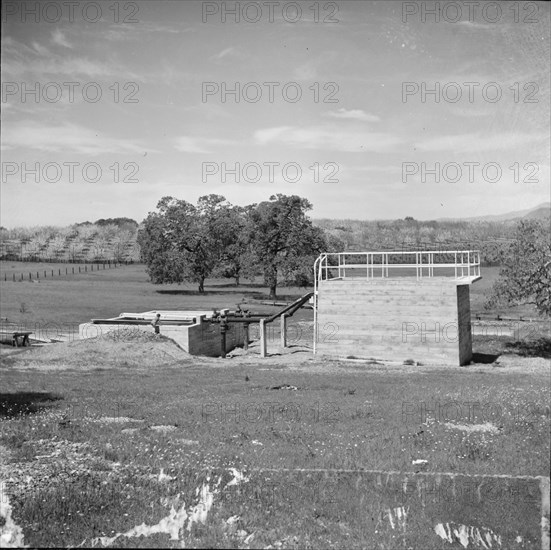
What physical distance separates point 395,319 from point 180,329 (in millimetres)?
12428

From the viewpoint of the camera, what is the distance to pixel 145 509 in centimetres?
912

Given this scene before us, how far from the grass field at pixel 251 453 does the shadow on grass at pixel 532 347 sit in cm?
1772

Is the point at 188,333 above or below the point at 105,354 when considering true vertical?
above

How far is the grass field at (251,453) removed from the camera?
8.70m

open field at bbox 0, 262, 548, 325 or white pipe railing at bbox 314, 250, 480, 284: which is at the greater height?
white pipe railing at bbox 314, 250, 480, 284

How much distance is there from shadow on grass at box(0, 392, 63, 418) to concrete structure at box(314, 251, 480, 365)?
1872cm

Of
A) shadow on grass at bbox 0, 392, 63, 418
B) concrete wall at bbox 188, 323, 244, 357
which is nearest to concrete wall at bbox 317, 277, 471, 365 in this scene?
concrete wall at bbox 188, 323, 244, 357

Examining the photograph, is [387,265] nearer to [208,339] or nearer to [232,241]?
[208,339]

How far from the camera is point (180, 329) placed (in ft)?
120

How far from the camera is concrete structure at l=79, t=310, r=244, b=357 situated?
36594mm

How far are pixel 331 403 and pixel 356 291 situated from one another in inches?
702

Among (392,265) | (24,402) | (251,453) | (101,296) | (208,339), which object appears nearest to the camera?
(251,453)

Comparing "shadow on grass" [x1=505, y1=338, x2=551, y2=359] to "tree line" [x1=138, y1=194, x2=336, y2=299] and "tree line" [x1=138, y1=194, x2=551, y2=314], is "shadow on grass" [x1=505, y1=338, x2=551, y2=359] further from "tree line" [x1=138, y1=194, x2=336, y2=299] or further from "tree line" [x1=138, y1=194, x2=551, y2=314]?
"tree line" [x1=138, y1=194, x2=336, y2=299]

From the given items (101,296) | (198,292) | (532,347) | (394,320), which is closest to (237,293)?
(198,292)
